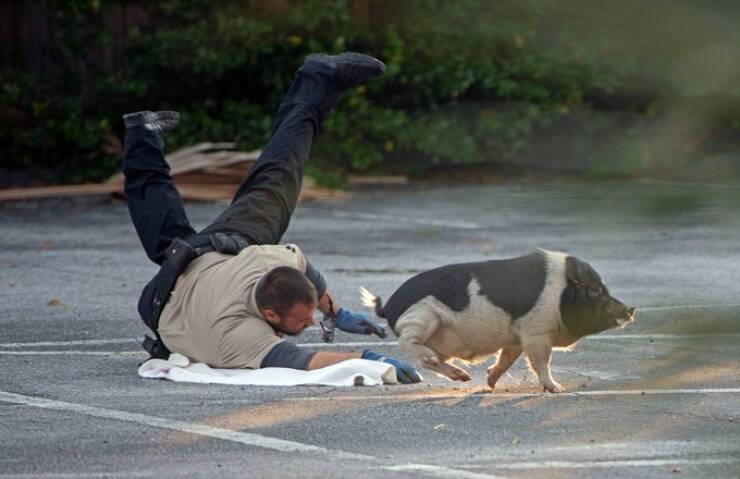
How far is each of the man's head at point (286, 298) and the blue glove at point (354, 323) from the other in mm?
750

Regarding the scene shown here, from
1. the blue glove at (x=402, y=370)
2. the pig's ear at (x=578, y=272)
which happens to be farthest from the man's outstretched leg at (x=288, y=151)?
the pig's ear at (x=578, y=272)

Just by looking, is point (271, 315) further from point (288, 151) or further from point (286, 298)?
point (288, 151)

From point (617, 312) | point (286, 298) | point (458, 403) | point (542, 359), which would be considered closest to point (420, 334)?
point (458, 403)

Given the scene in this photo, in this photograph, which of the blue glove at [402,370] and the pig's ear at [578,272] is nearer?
the pig's ear at [578,272]

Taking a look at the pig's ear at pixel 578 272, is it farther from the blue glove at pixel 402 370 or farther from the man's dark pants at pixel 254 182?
the man's dark pants at pixel 254 182

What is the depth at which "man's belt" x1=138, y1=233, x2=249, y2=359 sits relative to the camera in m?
6.60

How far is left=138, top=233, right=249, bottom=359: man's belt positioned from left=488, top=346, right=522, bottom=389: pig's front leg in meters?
1.44

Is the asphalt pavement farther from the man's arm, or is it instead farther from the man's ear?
the man's ear

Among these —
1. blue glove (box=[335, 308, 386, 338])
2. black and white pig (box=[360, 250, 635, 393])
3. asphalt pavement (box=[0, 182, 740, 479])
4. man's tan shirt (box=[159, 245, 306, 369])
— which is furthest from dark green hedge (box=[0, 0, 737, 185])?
black and white pig (box=[360, 250, 635, 393])

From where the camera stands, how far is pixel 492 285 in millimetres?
5988

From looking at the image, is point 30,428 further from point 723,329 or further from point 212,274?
point 723,329

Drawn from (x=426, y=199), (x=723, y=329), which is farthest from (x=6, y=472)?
(x=426, y=199)

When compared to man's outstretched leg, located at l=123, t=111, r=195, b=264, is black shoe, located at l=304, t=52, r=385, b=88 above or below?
above

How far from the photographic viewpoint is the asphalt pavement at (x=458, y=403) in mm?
2244
